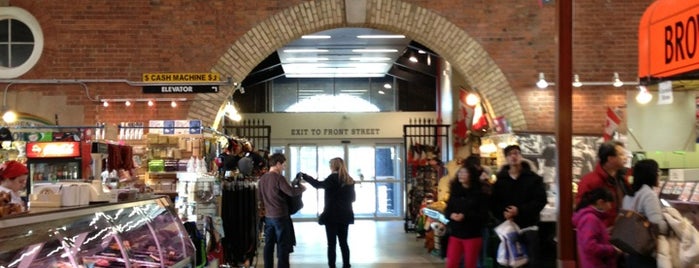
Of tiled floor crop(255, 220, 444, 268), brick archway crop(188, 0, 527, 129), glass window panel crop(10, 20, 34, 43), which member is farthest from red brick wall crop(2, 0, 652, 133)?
tiled floor crop(255, 220, 444, 268)

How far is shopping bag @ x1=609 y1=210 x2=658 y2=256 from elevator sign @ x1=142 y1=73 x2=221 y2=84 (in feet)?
22.6

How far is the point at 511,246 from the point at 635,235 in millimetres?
1354

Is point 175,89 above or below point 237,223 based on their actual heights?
above

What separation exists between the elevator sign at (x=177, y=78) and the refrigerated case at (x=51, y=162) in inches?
79.2

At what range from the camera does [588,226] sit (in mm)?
5953

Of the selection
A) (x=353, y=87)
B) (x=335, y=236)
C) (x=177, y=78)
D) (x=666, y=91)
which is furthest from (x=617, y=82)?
(x=353, y=87)

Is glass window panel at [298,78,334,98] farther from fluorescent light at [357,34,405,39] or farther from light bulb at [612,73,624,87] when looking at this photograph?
light bulb at [612,73,624,87]

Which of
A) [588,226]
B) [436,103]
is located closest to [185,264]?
[588,226]

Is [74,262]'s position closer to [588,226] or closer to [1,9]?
[588,226]

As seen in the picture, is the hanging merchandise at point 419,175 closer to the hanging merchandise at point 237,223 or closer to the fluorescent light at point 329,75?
the fluorescent light at point 329,75

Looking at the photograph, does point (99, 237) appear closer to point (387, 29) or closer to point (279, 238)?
point (279, 238)

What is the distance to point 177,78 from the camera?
36.6 ft

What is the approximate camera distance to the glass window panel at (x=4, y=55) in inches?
444

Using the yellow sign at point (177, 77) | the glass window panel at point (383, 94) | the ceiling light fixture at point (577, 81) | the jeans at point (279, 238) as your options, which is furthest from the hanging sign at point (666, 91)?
the glass window panel at point (383, 94)
